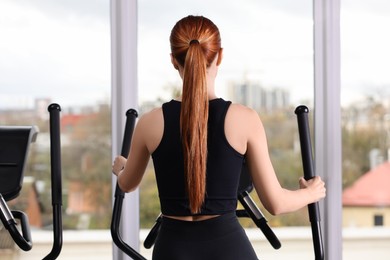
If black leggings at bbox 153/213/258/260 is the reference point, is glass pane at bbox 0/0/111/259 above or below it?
above

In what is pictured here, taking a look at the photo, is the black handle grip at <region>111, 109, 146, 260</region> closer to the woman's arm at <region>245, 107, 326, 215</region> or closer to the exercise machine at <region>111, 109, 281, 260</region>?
the exercise machine at <region>111, 109, 281, 260</region>

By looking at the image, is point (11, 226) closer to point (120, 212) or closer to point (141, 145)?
point (120, 212)

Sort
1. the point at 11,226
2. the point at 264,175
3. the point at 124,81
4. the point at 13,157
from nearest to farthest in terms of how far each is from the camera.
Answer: the point at 264,175, the point at 11,226, the point at 13,157, the point at 124,81

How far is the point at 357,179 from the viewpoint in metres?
3.77

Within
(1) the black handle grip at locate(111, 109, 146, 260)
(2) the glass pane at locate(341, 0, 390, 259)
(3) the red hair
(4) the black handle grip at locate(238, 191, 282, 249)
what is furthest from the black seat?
(2) the glass pane at locate(341, 0, 390, 259)

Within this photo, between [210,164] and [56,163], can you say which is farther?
[56,163]

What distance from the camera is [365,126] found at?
3760mm

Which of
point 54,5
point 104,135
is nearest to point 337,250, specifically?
point 104,135

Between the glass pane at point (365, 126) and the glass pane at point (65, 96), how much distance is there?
1.28 metres

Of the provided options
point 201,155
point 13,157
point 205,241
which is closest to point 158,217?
point 13,157

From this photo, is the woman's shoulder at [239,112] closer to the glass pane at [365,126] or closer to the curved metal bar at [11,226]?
the curved metal bar at [11,226]

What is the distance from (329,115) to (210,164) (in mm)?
1739

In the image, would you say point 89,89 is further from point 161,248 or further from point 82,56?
point 161,248

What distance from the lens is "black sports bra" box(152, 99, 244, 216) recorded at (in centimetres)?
214
